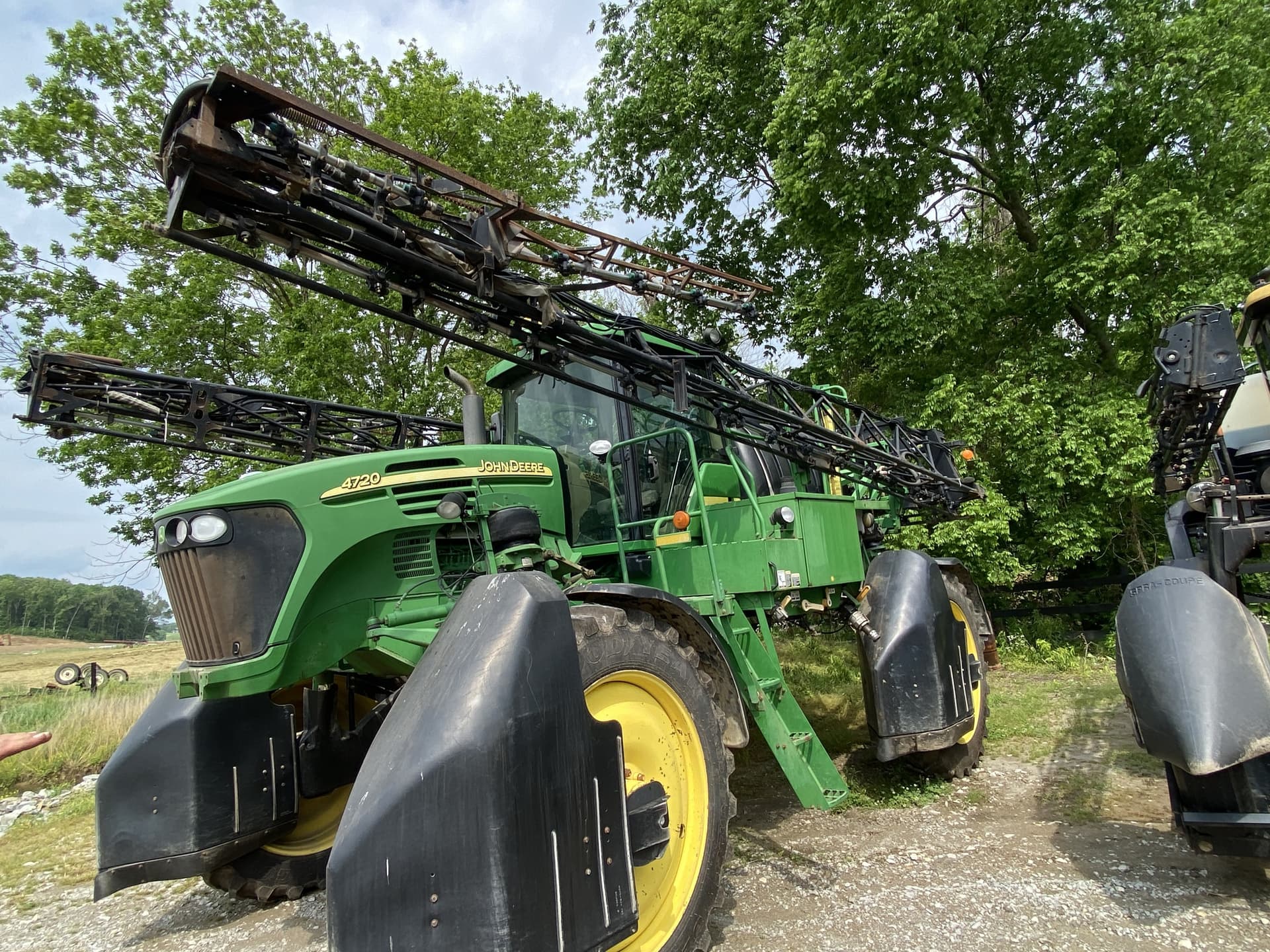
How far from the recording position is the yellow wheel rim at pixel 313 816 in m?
4.22

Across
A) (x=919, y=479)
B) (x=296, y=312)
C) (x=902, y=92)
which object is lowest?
(x=919, y=479)

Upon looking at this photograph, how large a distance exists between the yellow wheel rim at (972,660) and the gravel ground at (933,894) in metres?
0.46

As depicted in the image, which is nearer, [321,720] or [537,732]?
[537,732]

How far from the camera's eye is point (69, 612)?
59.0 metres

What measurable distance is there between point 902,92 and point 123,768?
36.5 ft

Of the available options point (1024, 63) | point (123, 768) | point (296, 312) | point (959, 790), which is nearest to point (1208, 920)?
point (959, 790)

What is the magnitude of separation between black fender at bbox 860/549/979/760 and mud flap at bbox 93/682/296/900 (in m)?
3.56

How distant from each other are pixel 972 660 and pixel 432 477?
4783 mm

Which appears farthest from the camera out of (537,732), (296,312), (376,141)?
(296,312)

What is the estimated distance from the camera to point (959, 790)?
5289 millimetres

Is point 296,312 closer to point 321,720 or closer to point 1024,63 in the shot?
point 321,720

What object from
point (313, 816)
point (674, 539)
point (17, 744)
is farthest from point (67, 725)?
point (674, 539)

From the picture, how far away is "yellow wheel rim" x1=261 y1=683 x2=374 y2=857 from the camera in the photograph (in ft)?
13.9

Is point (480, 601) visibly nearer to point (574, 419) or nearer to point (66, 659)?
point (574, 419)
